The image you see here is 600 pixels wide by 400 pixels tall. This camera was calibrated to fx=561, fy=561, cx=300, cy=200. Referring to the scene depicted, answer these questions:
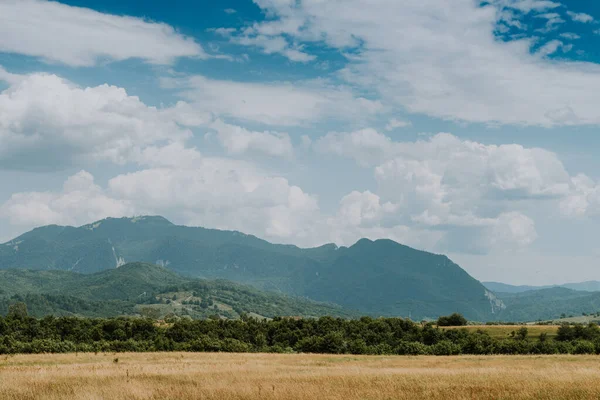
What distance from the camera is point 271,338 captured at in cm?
9994

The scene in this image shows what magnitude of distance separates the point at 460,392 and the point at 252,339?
7826cm

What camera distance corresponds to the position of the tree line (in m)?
79.1

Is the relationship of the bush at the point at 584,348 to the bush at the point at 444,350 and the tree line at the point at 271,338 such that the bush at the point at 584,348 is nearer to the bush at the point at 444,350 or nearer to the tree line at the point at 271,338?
the tree line at the point at 271,338

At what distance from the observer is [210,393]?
2305cm

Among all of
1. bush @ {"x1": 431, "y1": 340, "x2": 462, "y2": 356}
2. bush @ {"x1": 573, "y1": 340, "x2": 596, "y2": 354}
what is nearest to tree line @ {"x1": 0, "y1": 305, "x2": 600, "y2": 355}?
bush @ {"x1": 573, "y1": 340, "x2": 596, "y2": 354}

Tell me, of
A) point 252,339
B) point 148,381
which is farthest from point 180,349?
point 148,381

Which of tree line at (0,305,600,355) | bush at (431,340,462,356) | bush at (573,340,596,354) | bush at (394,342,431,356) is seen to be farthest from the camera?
bush at (573,340,596,354)

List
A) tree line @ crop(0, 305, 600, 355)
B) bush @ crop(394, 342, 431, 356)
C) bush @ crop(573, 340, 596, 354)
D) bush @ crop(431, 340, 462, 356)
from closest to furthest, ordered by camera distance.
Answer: bush @ crop(431, 340, 462, 356) < bush @ crop(394, 342, 431, 356) < tree line @ crop(0, 305, 600, 355) < bush @ crop(573, 340, 596, 354)

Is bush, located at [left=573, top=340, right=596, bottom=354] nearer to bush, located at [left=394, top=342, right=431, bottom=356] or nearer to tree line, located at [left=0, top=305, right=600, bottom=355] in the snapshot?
tree line, located at [left=0, top=305, right=600, bottom=355]

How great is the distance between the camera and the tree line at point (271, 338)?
79062 mm

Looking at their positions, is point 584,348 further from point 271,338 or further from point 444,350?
point 271,338

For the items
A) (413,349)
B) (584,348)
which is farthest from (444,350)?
(584,348)

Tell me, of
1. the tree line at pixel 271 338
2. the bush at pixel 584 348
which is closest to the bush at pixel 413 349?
Answer: the tree line at pixel 271 338

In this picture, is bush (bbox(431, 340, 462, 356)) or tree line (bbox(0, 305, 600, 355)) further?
tree line (bbox(0, 305, 600, 355))
